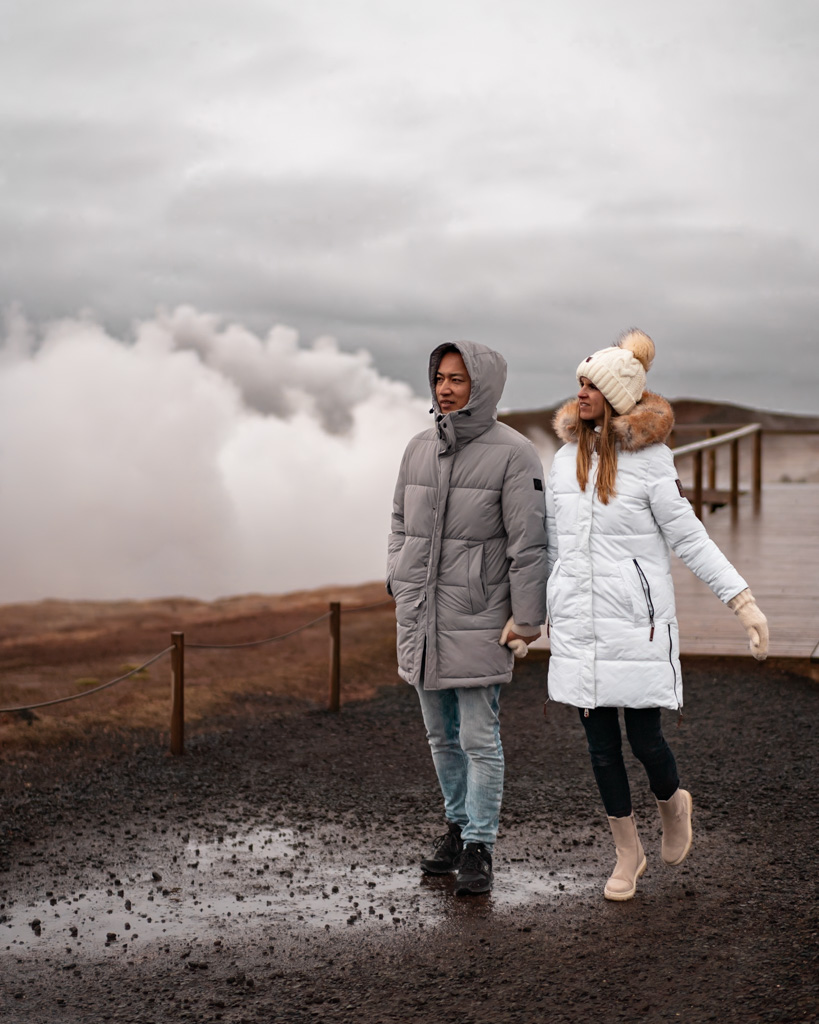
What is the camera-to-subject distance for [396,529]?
4.20 m

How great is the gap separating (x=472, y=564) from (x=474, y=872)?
114 centimetres

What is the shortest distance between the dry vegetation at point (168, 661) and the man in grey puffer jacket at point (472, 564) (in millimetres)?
4129

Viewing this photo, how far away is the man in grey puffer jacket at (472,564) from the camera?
3832mm

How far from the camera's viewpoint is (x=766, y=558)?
11641 millimetres

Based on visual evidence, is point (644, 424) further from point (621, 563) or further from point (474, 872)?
point (474, 872)

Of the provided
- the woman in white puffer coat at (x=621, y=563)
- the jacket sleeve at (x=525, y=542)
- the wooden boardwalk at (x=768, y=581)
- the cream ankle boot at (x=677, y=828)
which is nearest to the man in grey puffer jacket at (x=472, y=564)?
the jacket sleeve at (x=525, y=542)

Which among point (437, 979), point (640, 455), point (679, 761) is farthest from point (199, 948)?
point (679, 761)

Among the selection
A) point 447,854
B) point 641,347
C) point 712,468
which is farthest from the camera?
point 712,468

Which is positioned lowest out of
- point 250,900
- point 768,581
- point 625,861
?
point 250,900

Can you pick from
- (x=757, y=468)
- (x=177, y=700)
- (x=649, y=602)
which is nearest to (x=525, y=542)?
(x=649, y=602)

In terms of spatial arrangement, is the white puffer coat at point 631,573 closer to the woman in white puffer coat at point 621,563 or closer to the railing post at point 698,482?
the woman in white puffer coat at point 621,563

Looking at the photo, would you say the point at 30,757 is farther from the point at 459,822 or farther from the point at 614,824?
the point at 614,824

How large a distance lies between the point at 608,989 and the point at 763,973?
48cm

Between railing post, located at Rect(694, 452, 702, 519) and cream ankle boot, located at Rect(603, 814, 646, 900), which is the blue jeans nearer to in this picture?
cream ankle boot, located at Rect(603, 814, 646, 900)
